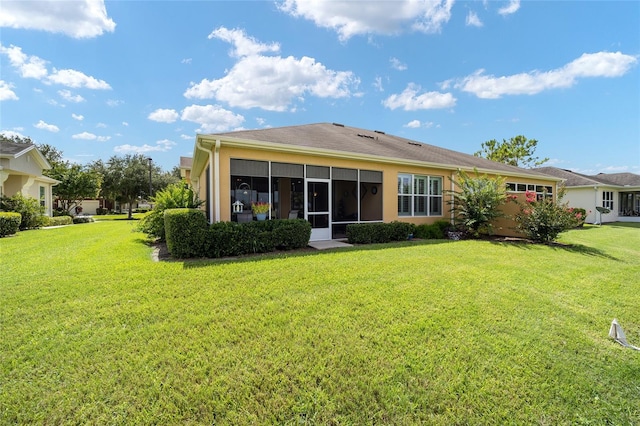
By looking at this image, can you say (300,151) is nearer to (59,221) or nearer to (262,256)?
(262,256)

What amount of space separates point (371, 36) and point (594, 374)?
47.8ft

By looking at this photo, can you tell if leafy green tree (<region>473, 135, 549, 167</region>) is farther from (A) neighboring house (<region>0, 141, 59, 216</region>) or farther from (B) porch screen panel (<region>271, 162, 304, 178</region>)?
(A) neighboring house (<region>0, 141, 59, 216</region>)

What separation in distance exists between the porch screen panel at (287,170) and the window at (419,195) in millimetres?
4691

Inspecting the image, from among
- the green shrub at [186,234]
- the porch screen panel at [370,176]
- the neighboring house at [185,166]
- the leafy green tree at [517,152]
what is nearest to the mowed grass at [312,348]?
the green shrub at [186,234]

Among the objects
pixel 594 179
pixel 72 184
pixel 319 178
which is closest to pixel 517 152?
pixel 594 179

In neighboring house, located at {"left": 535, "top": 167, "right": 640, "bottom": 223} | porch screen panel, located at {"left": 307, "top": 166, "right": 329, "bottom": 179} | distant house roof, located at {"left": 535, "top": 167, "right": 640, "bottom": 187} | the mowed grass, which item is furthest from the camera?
distant house roof, located at {"left": 535, "top": 167, "right": 640, "bottom": 187}

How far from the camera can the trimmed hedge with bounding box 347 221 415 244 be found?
375 inches

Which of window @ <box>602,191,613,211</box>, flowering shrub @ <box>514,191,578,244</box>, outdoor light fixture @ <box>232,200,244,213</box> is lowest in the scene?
flowering shrub @ <box>514,191,578,244</box>

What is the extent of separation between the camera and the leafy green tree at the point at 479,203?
1090 cm

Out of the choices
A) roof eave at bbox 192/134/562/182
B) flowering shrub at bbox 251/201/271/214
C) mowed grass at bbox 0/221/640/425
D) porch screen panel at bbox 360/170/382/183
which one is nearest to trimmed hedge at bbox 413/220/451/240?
porch screen panel at bbox 360/170/382/183

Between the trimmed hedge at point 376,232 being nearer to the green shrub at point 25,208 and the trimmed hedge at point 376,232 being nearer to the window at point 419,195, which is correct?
the window at point 419,195

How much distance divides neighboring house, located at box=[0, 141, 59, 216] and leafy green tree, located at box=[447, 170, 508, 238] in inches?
893

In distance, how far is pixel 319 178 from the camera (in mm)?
9953

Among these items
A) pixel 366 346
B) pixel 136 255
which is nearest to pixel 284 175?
pixel 136 255
